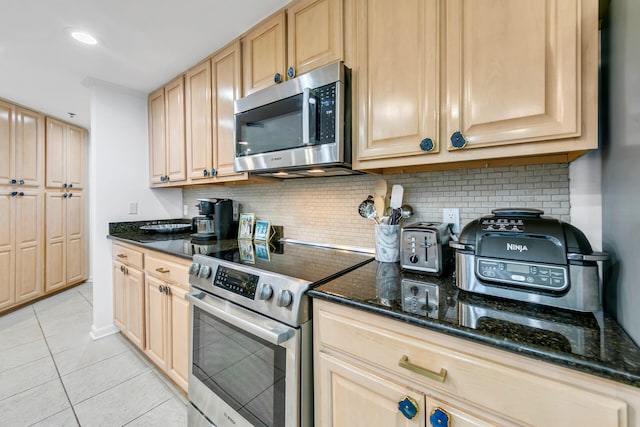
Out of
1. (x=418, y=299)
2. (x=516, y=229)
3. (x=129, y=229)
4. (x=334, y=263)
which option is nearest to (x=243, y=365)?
(x=334, y=263)

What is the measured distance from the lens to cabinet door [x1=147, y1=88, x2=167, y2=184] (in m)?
2.49

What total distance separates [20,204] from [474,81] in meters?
4.48

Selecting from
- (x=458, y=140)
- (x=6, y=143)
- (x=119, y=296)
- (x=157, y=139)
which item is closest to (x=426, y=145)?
(x=458, y=140)

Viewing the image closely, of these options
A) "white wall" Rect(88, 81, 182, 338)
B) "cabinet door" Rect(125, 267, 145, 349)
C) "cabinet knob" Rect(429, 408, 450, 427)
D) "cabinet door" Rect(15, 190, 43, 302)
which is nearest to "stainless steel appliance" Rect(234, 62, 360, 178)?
"cabinet knob" Rect(429, 408, 450, 427)

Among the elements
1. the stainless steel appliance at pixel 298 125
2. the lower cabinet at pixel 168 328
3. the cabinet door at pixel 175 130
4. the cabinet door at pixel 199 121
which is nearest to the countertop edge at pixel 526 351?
the stainless steel appliance at pixel 298 125

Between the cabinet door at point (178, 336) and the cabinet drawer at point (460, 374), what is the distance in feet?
3.38

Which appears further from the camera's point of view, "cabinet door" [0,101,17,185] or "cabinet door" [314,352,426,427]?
"cabinet door" [0,101,17,185]

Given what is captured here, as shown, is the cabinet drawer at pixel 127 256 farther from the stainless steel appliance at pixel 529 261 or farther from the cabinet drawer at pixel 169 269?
the stainless steel appliance at pixel 529 261

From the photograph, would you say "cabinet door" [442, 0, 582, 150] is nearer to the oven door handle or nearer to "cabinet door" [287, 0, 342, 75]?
"cabinet door" [287, 0, 342, 75]

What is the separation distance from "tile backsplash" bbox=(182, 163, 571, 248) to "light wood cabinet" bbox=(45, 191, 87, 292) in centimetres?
271

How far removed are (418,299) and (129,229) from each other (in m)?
2.76

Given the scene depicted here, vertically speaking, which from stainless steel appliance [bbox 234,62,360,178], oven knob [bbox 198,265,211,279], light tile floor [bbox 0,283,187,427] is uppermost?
stainless steel appliance [bbox 234,62,360,178]

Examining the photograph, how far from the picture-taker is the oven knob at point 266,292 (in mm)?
1049

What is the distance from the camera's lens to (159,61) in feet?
6.82
